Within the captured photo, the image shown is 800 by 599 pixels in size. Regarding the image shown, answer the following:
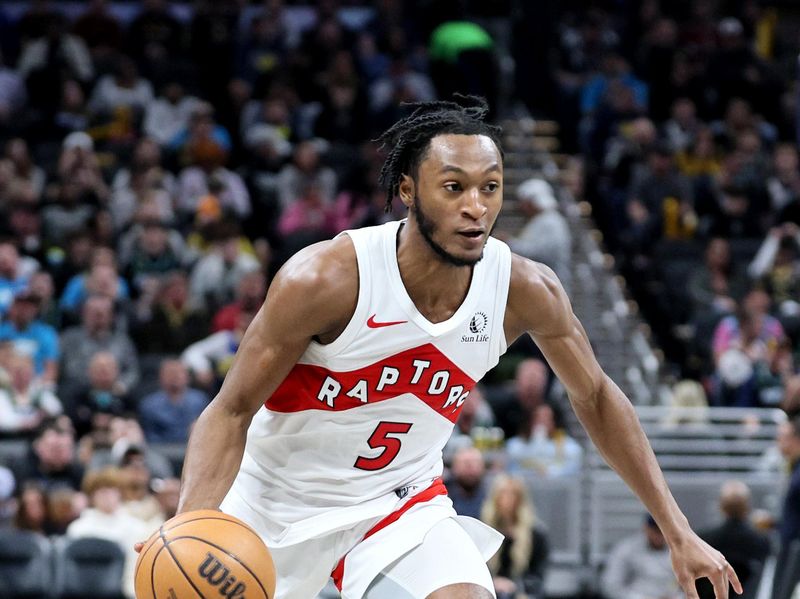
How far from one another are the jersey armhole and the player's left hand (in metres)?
1.28

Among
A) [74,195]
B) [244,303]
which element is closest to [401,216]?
[244,303]

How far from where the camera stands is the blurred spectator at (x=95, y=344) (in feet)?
36.8

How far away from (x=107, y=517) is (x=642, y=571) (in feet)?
11.9

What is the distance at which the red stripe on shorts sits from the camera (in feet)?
15.8

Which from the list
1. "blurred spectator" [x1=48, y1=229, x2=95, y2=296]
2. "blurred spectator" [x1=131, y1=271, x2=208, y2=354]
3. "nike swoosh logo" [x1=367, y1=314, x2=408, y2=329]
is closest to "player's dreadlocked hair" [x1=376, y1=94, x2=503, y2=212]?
"nike swoosh logo" [x1=367, y1=314, x2=408, y2=329]

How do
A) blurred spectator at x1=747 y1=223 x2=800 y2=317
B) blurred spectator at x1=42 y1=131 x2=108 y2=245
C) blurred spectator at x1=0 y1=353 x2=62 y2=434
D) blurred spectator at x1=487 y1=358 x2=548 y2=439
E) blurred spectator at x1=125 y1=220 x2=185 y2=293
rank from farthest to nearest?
1. blurred spectator at x1=747 y1=223 x2=800 y2=317
2. blurred spectator at x1=42 y1=131 x2=108 y2=245
3. blurred spectator at x1=125 y1=220 x2=185 y2=293
4. blurred spectator at x1=487 y1=358 x2=548 y2=439
5. blurred spectator at x1=0 y1=353 x2=62 y2=434

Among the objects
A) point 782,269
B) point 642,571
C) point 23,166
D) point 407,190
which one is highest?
point 407,190

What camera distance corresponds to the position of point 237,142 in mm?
14914

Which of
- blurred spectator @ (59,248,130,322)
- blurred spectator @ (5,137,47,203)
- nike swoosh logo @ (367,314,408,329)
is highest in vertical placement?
nike swoosh logo @ (367,314,408,329)

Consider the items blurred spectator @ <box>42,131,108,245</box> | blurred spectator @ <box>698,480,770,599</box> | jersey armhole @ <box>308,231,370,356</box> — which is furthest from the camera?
blurred spectator @ <box>42,131,108,245</box>

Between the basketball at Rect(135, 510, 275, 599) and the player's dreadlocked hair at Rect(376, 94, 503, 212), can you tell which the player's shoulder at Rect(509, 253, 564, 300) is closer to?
the player's dreadlocked hair at Rect(376, 94, 503, 212)

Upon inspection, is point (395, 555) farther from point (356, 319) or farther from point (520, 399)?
point (520, 399)

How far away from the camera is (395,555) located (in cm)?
468

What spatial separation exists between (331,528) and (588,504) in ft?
19.7
